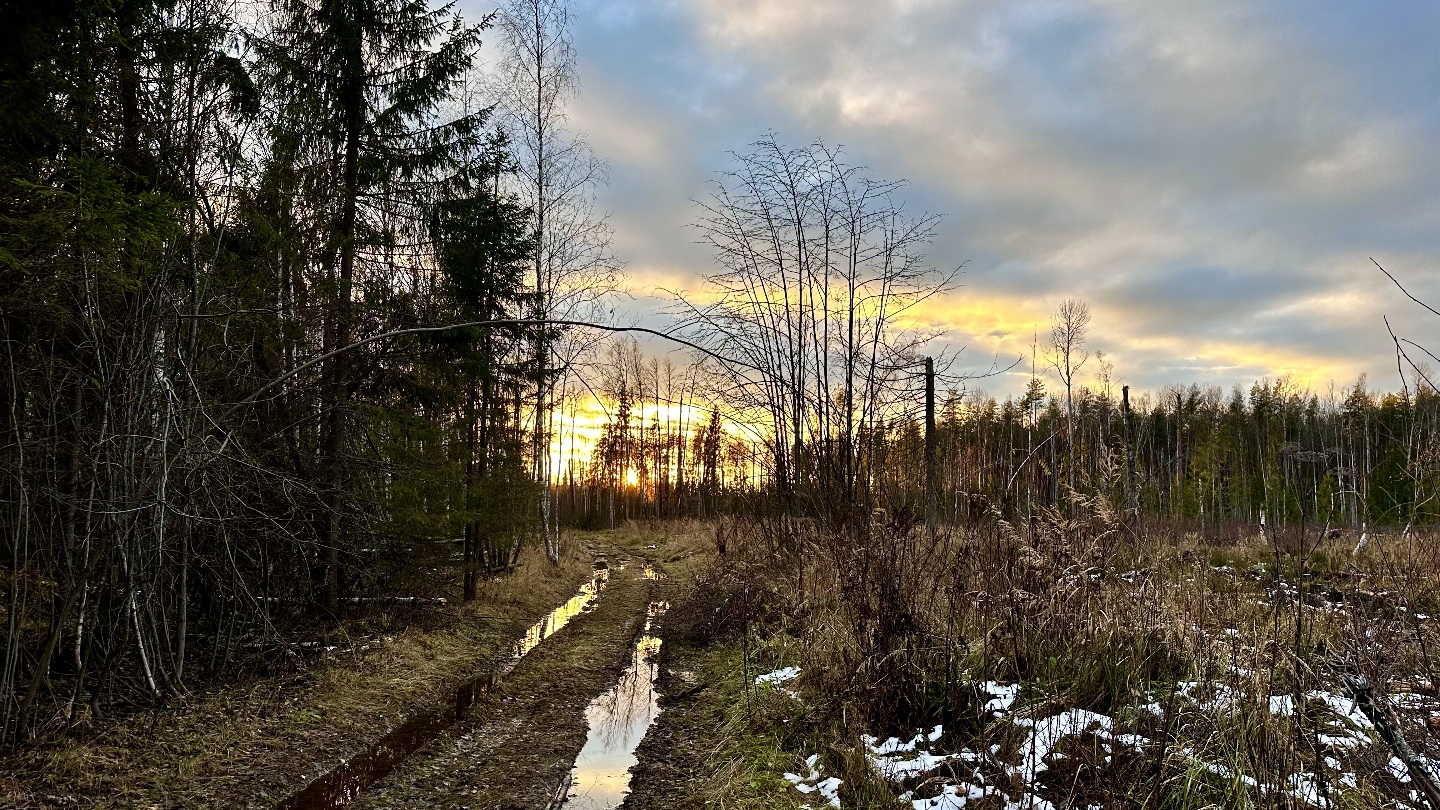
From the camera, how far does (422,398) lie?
9.88 meters

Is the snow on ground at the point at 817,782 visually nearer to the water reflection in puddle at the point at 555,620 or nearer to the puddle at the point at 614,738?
the puddle at the point at 614,738

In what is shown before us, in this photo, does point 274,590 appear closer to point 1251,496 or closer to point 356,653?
point 356,653

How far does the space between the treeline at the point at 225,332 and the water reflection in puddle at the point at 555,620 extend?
5.05ft

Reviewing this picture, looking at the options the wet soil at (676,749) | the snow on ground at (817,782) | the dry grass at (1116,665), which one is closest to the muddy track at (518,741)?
the wet soil at (676,749)

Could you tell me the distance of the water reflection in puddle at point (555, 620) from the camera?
872 centimetres

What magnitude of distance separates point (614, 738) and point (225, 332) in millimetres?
→ 4194

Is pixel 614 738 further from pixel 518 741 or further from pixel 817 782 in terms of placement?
pixel 817 782

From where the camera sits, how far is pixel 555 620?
11164mm

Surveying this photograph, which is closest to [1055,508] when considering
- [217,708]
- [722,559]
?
[217,708]

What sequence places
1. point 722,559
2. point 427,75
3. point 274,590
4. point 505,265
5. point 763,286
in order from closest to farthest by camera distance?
point 274,590 < point 763,286 < point 427,75 < point 505,265 < point 722,559

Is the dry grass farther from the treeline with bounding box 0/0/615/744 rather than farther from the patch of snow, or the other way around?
the treeline with bounding box 0/0/615/744

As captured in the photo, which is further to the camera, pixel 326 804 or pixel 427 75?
pixel 427 75

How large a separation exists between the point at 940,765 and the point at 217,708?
5.61 m

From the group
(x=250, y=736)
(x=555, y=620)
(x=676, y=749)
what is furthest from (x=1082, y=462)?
(x=555, y=620)
